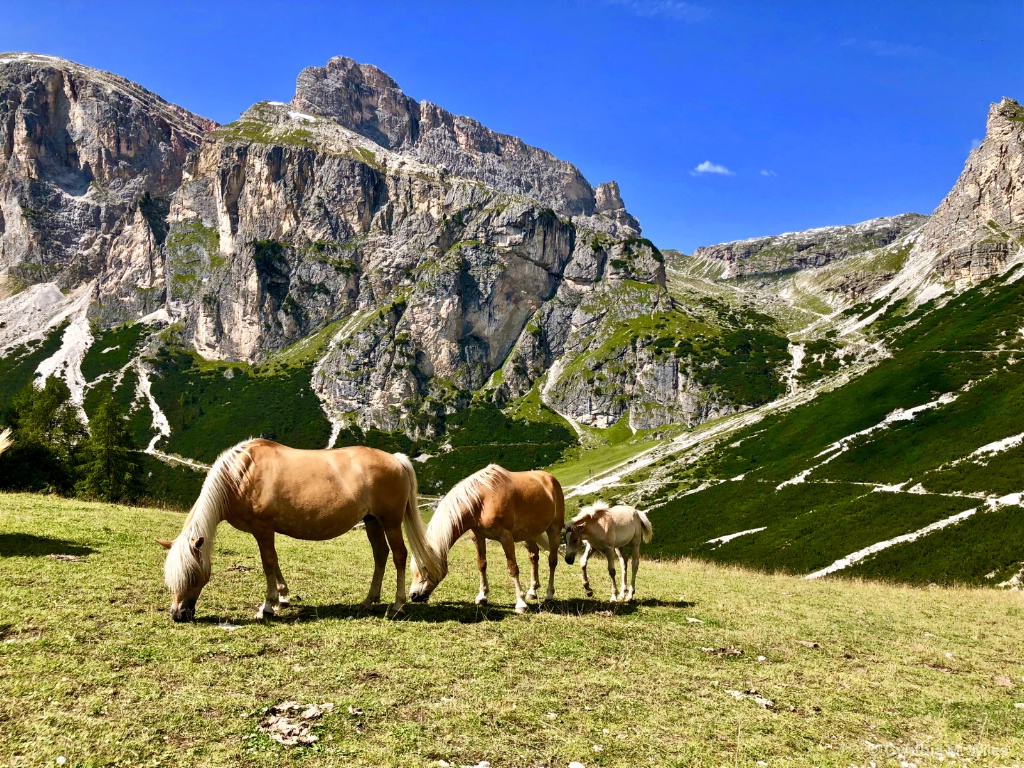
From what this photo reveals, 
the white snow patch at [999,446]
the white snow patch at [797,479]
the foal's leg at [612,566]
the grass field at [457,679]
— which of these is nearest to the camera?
the grass field at [457,679]

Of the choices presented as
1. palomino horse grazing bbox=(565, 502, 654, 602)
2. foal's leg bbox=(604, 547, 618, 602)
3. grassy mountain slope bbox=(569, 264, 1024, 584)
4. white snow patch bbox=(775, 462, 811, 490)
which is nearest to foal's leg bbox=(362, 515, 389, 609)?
palomino horse grazing bbox=(565, 502, 654, 602)

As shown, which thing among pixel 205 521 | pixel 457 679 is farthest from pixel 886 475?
pixel 205 521

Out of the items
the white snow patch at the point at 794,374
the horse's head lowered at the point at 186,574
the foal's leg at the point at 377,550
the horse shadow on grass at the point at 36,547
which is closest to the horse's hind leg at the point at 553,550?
the foal's leg at the point at 377,550

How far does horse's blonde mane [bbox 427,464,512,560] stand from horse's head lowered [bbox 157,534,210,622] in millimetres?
4591

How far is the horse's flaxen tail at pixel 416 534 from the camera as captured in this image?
12523mm

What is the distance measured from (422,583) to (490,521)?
2.06 meters

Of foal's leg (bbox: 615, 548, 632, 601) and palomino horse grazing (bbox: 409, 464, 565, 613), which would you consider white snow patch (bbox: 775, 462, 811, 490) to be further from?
palomino horse grazing (bbox: 409, 464, 565, 613)

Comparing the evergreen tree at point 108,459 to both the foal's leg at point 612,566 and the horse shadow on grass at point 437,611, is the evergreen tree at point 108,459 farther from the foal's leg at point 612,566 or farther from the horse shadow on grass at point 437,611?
the foal's leg at point 612,566

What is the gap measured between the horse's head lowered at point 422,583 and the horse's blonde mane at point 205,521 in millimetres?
4151

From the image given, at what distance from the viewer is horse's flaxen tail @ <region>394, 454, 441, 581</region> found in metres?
12.5

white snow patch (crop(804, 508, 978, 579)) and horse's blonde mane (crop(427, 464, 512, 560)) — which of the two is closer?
horse's blonde mane (crop(427, 464, 512, 560))

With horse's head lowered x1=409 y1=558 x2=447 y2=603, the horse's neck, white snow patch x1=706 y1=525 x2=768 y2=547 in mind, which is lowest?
white snow patch x1=706 y1=525 x2=768 y2=547

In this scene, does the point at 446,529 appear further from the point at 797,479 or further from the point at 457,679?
the point at 797,479

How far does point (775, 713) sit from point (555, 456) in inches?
6977
